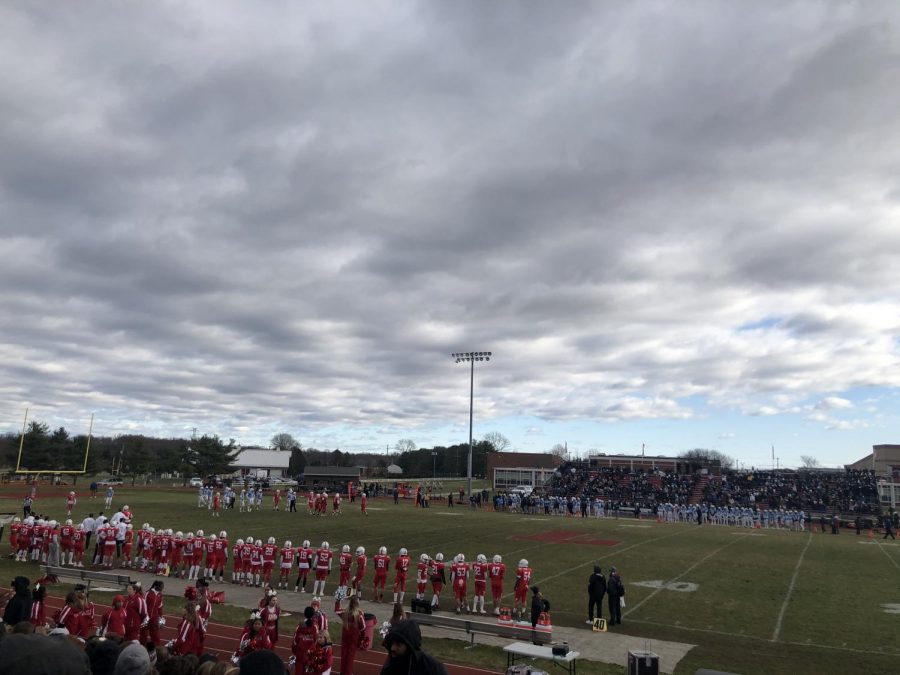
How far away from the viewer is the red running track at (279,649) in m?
11.5

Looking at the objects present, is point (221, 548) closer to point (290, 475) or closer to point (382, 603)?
point (382, 603)

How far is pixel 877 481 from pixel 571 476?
1255 inches

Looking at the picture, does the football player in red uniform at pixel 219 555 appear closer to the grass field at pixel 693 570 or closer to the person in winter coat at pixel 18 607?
the grass field at pixel 693 570

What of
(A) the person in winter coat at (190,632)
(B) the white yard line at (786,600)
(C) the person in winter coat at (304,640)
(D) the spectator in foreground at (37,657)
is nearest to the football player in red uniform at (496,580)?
(B) the white yard line at (786,600)

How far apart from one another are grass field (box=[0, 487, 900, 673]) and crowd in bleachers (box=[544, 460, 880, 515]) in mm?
18525

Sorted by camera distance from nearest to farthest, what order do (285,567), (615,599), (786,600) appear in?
(615,599), (786,600), (285,567)

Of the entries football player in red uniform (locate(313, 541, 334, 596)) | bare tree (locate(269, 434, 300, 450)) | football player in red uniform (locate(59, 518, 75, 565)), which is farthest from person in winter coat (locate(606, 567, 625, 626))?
bare tree (locate(269, 434, 300, 450))

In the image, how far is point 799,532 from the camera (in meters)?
42.8

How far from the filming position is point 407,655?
4.64 metres

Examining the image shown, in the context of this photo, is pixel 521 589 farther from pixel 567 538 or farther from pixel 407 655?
pixel 567 538

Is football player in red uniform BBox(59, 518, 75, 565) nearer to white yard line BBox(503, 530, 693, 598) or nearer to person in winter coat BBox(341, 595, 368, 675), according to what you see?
white yard line BBox(503, 530, 693, 598)

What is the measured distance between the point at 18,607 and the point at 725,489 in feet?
223

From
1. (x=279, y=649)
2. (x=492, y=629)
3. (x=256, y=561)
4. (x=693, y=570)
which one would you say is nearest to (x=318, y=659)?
(x=279, y=649)

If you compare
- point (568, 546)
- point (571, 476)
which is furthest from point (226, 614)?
point (571, 476)
